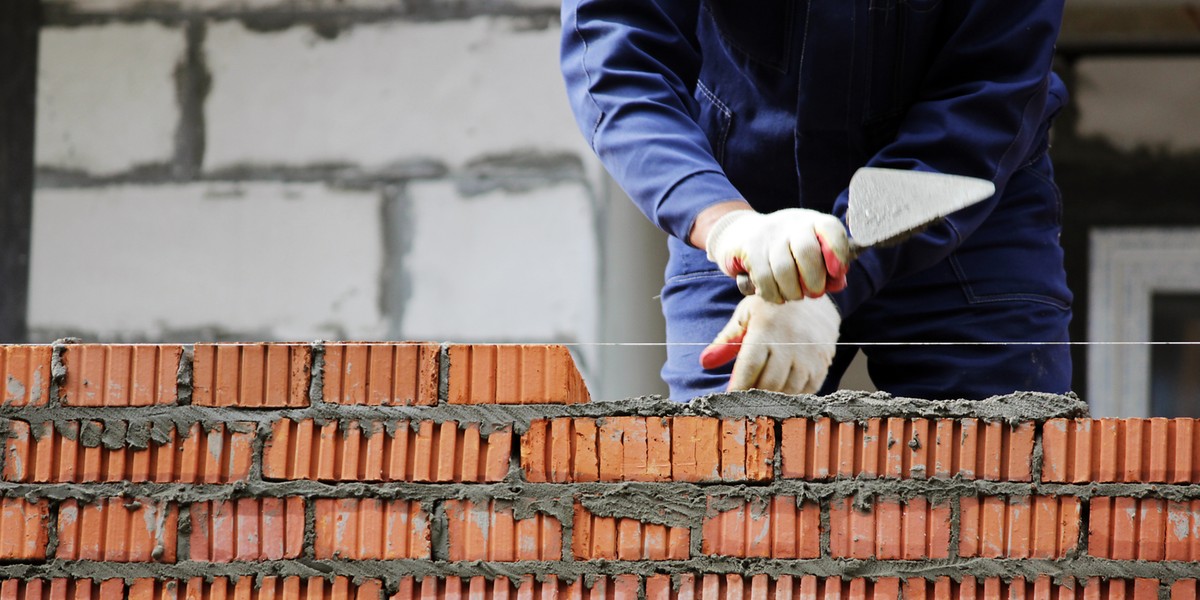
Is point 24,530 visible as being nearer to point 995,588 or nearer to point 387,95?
point 995,588

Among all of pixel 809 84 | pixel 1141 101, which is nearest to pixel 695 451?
Answer: pixel 809 84

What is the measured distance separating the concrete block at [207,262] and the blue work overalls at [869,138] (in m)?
1.61

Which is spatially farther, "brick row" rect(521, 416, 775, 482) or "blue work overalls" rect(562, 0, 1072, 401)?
"blue work overalls" rect(562, 0, 1072, 401)

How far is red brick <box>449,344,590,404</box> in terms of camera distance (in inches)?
52.5

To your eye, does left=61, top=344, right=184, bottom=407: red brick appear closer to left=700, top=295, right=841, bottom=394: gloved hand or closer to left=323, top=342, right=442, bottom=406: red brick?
left=323, top=342, right=442, bottom=406: red brick

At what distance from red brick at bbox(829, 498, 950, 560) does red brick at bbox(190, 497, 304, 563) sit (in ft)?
2.03

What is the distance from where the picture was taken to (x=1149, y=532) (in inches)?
50.6

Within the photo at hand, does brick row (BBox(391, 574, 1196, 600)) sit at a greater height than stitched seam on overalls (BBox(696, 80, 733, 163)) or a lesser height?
lesser

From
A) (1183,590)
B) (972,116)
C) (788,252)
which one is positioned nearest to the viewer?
(1183,590)

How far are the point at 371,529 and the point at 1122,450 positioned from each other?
855 millimetres

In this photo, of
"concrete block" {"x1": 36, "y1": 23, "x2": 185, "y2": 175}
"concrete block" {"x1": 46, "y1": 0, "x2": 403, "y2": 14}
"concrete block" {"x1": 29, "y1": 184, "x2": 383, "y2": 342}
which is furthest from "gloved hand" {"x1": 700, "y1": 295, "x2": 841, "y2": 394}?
"concrete block" {"x1": 36, "y1": 23, "x2": 185, "y2": 175}

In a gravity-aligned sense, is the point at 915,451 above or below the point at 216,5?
below

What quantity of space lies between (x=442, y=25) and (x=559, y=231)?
2.19ft

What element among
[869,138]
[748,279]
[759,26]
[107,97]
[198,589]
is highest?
[107,97]
